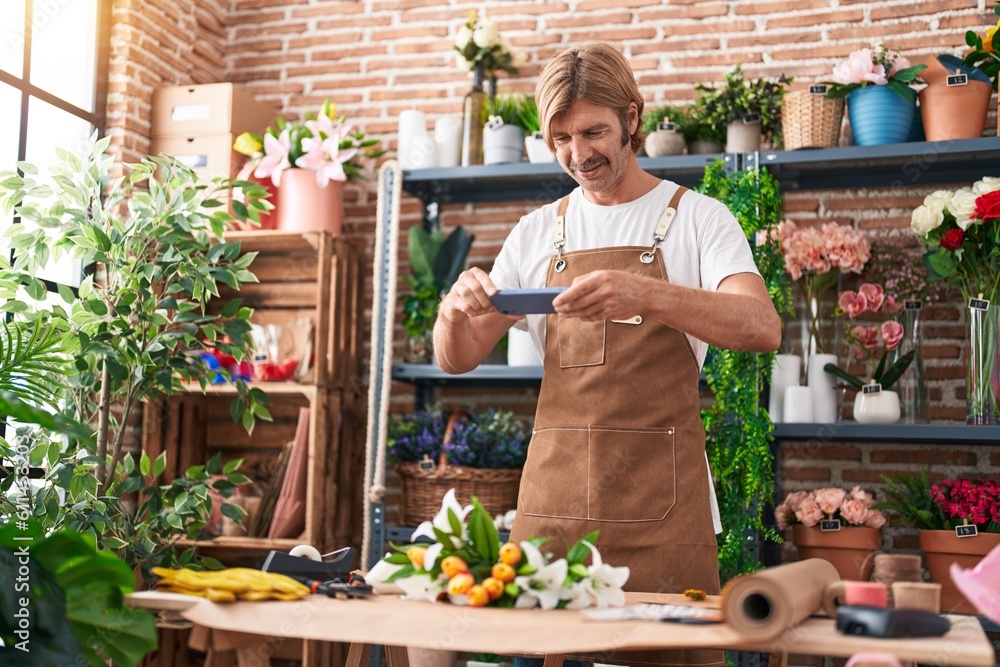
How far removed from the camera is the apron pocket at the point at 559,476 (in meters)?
2.17

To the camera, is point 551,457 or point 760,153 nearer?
point 551,457

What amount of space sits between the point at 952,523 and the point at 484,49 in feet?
7.49

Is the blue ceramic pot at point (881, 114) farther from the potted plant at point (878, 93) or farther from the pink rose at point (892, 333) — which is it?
the pink rose at point (892, 333)

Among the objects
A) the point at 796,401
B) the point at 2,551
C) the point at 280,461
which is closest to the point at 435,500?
the point at 280,461

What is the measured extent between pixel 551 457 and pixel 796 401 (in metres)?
1.37

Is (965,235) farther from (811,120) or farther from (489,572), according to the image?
(489,572)

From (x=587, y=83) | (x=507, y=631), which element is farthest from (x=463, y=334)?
(x=507, y=631)

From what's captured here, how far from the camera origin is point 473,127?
3.75m

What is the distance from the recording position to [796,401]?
3.29 m

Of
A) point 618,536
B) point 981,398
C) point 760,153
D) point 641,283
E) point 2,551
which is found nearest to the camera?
point 2,551

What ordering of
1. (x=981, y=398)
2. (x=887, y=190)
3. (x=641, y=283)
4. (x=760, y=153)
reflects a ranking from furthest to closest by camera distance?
1. (x=887, y=190)
2. (x=760, y=153)
3. (x=981, y=398)
4. (x=641, y=283)

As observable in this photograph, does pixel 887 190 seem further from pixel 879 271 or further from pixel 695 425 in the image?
pixel 695 425

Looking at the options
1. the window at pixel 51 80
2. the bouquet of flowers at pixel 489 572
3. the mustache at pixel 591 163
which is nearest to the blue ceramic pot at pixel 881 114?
the mustache at pixel 591 163

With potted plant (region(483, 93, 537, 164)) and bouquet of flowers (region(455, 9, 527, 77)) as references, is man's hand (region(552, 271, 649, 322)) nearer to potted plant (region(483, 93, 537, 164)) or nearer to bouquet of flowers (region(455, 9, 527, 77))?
potted plant (region(483, 93, 537, 164))
